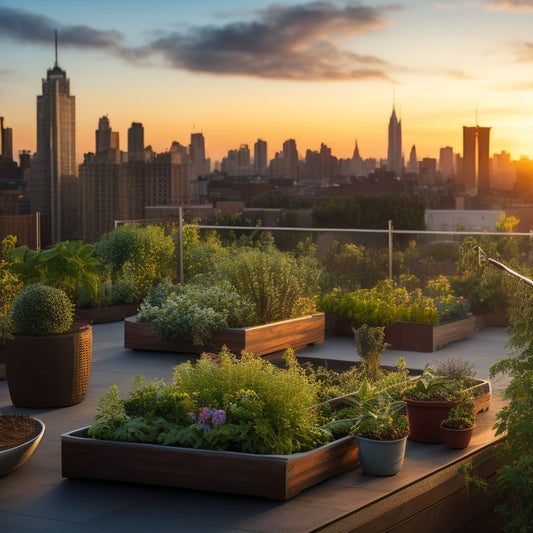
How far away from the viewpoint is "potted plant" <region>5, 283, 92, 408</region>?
7051 mm

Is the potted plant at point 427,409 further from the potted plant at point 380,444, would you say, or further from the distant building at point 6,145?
the distant building at point 6,145

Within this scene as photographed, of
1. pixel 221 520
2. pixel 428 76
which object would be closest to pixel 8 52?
pixel 428 76

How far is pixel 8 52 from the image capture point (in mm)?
34469

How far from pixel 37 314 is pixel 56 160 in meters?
41.7

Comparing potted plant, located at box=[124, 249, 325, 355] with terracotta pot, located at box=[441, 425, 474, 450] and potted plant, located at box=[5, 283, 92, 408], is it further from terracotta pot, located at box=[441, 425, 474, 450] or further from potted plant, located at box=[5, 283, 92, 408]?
terracotta pot, located at box=[441, 425, 474, 450]

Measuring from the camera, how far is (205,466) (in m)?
4.97

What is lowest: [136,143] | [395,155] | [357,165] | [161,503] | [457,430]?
[161,503]

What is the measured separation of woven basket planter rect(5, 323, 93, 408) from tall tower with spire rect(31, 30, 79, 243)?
38.3 metres

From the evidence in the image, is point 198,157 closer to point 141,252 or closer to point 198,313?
point 141,252

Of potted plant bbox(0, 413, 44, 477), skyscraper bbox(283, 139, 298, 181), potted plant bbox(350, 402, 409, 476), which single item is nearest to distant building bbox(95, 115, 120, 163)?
skyscraper bbox(283, 139, 298, 181)

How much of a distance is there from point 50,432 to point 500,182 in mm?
71748

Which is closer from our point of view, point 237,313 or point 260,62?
point 237,313

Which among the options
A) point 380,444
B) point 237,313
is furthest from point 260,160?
point 380,444

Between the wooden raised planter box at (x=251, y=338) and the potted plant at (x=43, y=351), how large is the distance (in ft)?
7.82
